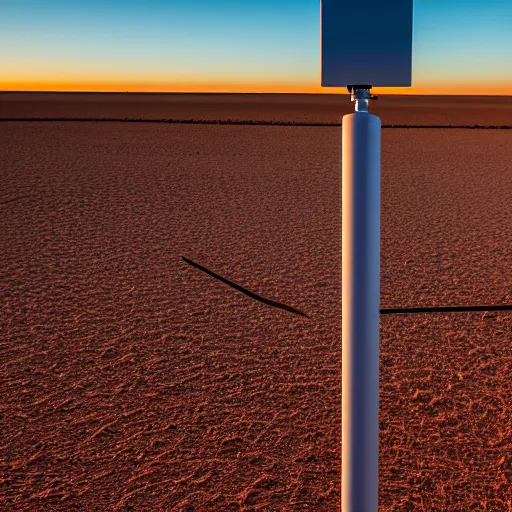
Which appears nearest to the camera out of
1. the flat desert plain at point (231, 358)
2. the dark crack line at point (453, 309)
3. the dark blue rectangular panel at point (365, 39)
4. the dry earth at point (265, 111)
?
the dark blue rectangular panel at point (365, 39)

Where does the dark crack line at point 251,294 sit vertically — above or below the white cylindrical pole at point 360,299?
below

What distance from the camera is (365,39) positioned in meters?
1.15

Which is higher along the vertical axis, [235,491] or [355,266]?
[355,266]

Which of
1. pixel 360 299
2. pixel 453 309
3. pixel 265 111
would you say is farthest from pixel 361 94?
pixel 265 111

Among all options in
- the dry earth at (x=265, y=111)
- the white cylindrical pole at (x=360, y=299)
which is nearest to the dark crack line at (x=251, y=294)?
the white cylindrical pole at (x=360, y=299)

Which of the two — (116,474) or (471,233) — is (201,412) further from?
(471,233)

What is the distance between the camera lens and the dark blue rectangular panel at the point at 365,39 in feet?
3.75

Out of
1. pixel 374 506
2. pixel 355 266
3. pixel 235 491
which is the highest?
pixel 355 266

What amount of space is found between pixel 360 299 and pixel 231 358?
5.06 ft

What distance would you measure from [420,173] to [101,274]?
587 cm

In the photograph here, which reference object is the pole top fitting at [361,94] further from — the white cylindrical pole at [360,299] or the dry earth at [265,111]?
the dry earth at [265,111]

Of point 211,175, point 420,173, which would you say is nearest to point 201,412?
point 211,175

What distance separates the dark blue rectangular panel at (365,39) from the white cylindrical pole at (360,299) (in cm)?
7

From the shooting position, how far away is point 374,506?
134 centimetres
